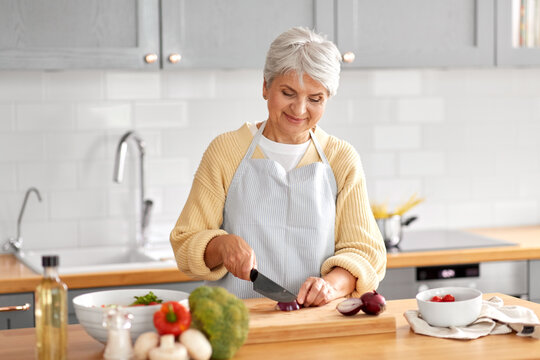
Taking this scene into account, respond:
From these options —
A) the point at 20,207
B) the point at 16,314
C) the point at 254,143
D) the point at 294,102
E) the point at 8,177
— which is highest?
the point at 294,102

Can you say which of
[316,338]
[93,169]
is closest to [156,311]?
[316,338]

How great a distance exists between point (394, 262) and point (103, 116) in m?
1.36

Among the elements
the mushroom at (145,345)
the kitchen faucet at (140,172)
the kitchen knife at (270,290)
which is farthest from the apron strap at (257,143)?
the kitchen faucet at (140,172)

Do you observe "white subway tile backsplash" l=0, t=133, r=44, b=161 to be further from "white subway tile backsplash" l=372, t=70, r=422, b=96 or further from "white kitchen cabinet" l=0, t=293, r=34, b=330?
"white subway tile backsplash" l=372, t=70, r=422, b=96

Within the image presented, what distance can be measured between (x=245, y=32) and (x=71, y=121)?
84 cm

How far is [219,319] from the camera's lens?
1.68m

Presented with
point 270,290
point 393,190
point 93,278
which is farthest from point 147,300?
point 393,190

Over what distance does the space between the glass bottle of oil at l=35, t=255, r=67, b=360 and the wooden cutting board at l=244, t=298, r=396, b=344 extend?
43 centimetres

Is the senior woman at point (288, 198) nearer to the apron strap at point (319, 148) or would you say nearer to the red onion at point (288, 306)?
the apron strap at point (319, 148)

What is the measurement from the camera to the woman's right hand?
2.07 metres

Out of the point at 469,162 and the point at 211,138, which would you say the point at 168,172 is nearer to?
the point at 211,138

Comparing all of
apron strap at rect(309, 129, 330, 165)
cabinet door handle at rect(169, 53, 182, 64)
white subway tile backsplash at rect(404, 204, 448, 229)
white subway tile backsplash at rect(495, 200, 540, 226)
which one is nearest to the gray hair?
apron strap at rect(309, 129, 330, 165)

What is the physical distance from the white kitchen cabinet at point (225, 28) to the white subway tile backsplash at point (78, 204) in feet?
2.30

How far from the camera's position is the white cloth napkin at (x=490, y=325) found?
192cm
